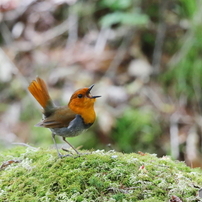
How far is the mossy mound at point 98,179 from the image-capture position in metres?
2.10

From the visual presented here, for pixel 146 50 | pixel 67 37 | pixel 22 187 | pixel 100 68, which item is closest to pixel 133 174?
pixel 22 187

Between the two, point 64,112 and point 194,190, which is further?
point 64,112

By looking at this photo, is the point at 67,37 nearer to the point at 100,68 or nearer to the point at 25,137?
the point at 100,68

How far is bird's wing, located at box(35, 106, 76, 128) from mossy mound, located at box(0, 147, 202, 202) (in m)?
0.29

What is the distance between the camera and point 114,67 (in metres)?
6.70

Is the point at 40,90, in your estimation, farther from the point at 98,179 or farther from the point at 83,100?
the point at 98,179

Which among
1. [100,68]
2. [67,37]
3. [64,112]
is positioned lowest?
[64,112]

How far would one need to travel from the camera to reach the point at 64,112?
9.87ft

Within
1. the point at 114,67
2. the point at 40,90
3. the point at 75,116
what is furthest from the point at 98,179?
the point at 114,67

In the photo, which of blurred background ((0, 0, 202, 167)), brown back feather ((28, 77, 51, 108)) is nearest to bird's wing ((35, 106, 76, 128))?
brown back feather ((28, 77, 51, 108))

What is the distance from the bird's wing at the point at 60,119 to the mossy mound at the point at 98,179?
294 millimetres

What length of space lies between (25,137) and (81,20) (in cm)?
296

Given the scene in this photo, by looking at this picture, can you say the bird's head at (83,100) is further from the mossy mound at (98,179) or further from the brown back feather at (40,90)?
the mossy mound at (98,179)

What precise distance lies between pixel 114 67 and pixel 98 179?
4603 mm
